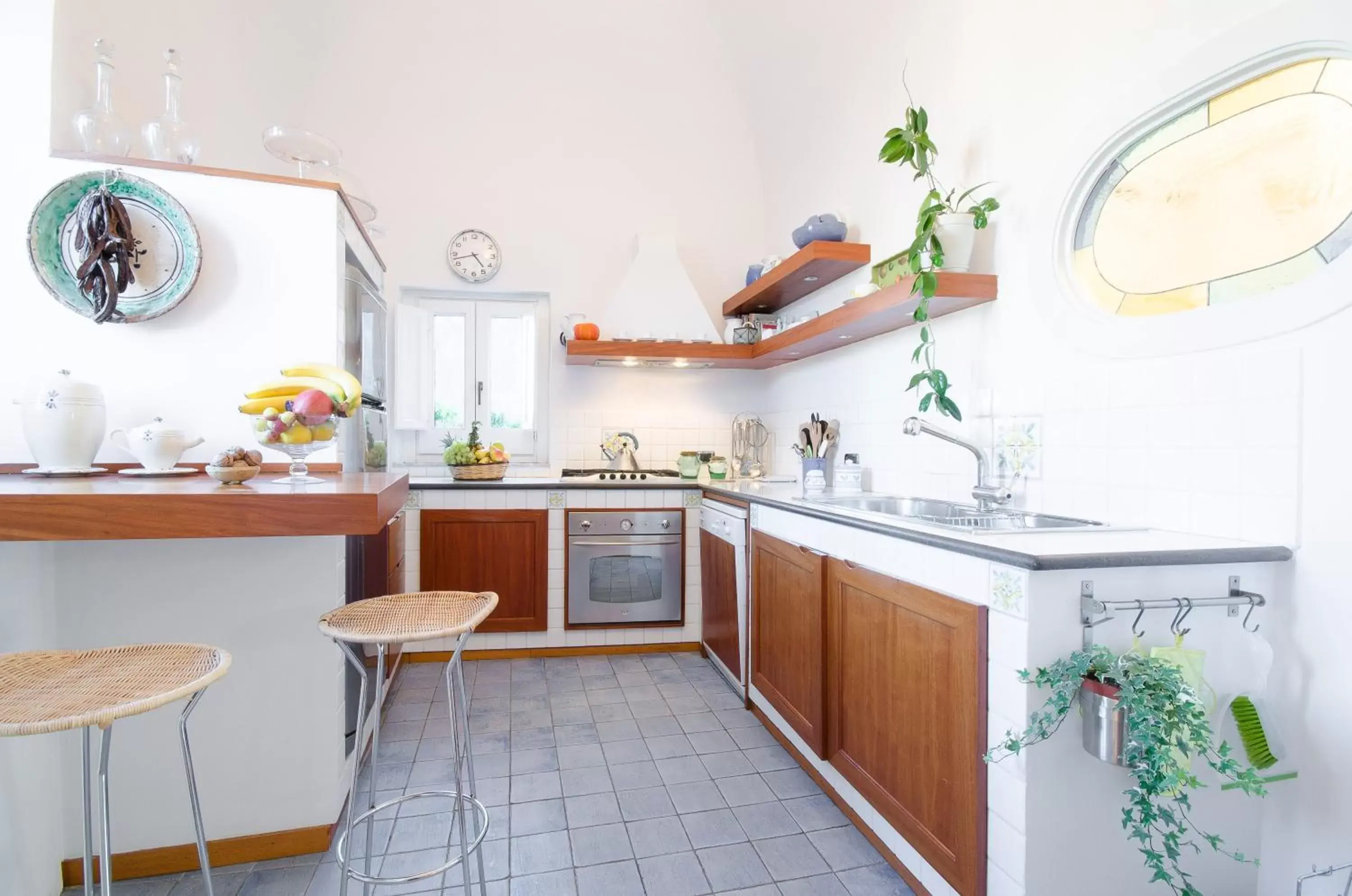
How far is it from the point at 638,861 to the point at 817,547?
1075 millimetres

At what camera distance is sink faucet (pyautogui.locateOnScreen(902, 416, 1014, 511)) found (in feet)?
6.49

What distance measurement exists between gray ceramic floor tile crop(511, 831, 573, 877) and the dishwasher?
3.93ft

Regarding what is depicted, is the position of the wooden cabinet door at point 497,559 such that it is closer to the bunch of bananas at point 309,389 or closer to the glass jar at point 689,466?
the glass jar at point 689,466

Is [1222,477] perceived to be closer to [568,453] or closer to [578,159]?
[568,453]

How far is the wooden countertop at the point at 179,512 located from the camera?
1.16 meters

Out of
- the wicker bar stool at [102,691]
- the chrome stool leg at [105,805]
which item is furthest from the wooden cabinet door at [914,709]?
the chrome stool leg at [105,805]

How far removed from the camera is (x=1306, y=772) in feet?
4.37

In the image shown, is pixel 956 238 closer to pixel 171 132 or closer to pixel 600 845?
pixel 600 845

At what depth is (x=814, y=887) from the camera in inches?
66.0

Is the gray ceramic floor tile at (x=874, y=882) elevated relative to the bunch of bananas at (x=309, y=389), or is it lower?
lower

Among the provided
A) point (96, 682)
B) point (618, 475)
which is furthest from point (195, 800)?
point (618, 475)

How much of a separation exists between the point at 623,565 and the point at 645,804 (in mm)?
1585

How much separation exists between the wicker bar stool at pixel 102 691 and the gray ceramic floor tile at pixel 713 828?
121cm

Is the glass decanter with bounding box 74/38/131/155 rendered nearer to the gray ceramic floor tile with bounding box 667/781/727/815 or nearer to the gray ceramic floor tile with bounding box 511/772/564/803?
the gray ceramic floor tile with bounding box 511/772/564/803
